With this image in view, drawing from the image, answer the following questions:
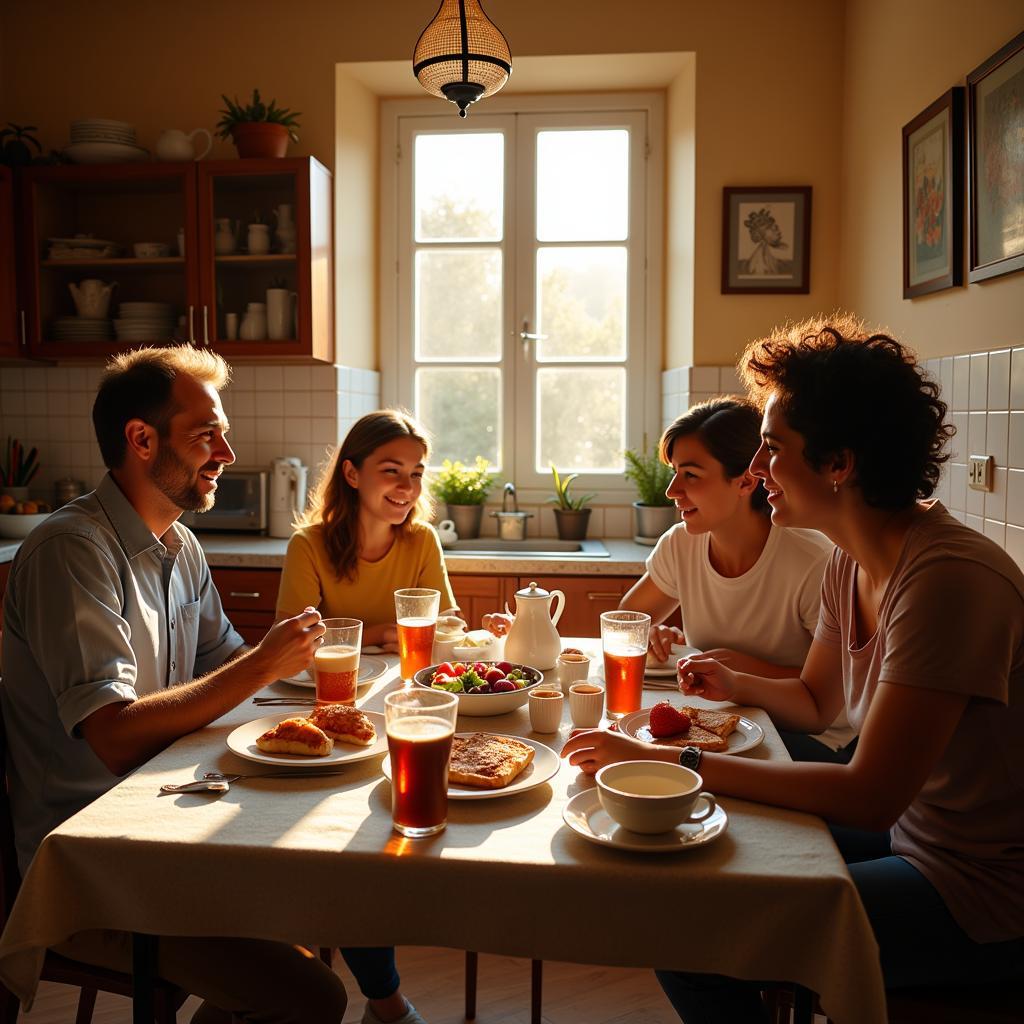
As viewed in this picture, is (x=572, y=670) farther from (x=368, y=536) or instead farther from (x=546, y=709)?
(x=368, y=536)

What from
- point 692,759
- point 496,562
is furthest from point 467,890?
point 496,562

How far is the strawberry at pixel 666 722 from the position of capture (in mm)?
1367

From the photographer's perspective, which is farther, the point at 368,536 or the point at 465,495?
the point at 465,495

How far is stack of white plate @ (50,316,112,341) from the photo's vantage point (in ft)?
11.4

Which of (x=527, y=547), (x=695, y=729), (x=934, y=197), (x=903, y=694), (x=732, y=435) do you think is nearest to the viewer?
(x=903, y=694)

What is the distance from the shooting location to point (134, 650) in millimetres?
1619

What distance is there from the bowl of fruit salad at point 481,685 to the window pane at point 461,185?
265 cm

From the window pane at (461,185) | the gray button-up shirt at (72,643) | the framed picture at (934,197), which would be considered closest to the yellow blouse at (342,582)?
the gray button-up shirt at (72,643)

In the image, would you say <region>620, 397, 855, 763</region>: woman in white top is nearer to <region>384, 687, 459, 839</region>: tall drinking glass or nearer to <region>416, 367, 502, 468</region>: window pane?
<region>384, 687, 459, 839</region>: tall drinking glass

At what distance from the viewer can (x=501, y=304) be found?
152 inches

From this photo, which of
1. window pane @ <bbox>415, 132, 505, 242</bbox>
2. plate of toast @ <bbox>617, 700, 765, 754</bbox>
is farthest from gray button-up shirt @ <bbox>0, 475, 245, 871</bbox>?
window pane @ <bbox>415, 132, 505, 242</bbox>

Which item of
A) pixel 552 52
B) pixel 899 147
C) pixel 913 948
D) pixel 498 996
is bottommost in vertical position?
pixel 498 996

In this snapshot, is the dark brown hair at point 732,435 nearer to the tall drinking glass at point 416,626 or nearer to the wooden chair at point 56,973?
the tall drinking glass at point 416,626

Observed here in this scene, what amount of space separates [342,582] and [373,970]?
0.83 meters
